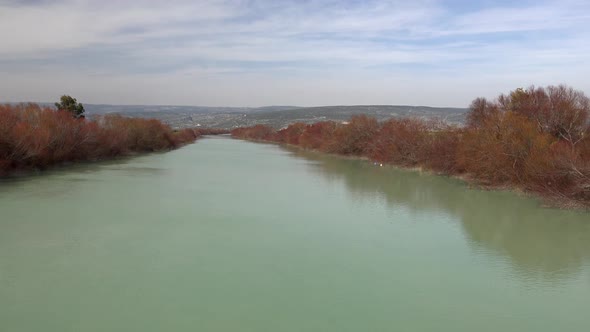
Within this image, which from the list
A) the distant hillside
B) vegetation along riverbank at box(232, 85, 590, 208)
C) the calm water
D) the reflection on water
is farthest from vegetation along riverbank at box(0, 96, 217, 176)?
the distant hillside

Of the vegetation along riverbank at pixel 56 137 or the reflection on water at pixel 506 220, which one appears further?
the vegetation along riverbank at pixel 56 137

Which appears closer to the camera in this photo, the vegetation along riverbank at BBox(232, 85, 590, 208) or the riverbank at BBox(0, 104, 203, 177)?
the vegetation along riverbank at BBox(232, 85, 590, 208)

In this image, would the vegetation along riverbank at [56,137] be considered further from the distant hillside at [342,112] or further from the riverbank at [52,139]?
the distant hillside at [342,112]

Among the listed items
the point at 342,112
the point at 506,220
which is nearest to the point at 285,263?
the point at 506,220

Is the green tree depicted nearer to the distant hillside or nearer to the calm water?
the calm water

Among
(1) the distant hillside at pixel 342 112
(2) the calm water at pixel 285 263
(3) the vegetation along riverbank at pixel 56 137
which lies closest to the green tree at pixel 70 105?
(3) the vegetation along riverbank at pixel 56 137

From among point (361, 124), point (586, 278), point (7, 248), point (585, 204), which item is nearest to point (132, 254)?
point (7, 248)

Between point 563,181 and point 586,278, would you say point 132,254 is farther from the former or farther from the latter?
point 563,181
